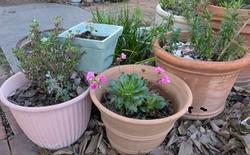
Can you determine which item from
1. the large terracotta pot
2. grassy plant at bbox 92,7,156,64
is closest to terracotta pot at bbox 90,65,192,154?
grassy plant at bbox 92,7,156,64

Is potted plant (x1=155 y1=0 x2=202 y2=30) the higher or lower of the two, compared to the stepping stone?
higher

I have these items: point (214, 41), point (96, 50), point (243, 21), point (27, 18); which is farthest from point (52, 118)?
point (27, 18)

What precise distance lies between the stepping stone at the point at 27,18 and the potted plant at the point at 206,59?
1364 millimetres

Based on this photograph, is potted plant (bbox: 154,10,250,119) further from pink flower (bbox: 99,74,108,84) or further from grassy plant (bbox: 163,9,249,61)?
pink flower (bbox: 99,74,108,84)

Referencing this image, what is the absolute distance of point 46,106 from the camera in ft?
4.72

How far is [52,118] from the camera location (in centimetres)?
145

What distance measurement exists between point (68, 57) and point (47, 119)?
0.34 metres

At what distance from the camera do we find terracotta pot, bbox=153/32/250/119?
1.59m

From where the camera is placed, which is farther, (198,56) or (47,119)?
(198,56)

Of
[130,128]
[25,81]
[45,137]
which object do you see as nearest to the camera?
[130,128]

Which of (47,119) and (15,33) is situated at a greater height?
(47,119)

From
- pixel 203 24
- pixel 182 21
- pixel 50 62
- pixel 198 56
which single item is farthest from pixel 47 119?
pixel 182 21

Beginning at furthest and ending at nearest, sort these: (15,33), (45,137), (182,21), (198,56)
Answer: (15,33) → (182,21) → (198,56) → (45,137)

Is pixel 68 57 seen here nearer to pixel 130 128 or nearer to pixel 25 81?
pixel 25 81
